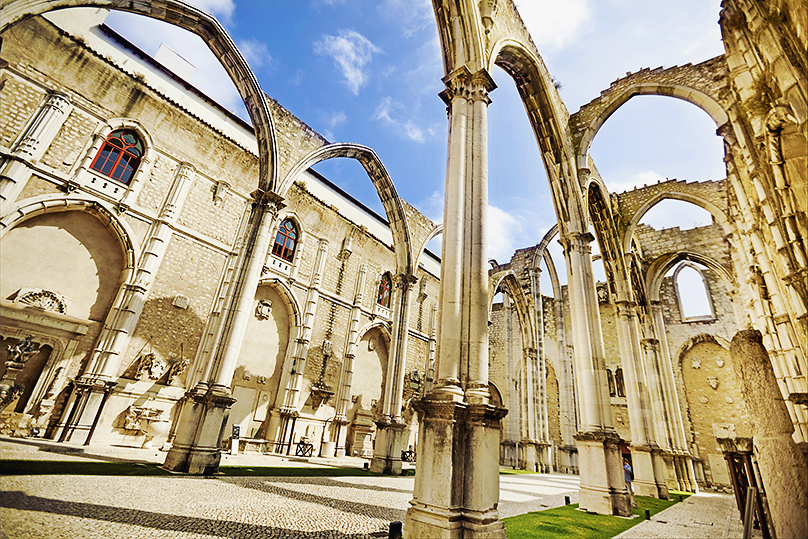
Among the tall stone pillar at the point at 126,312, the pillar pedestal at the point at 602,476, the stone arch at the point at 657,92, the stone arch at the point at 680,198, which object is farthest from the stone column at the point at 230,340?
the stone arch at the point at 680,198

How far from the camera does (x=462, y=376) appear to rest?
168 inches

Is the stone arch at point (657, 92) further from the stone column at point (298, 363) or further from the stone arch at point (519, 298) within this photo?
the stone column at point (298, 363)

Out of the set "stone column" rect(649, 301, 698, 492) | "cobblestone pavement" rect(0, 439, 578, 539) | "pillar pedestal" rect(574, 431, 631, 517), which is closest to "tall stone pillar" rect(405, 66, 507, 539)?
"cobblestone pavement" rect(0, 439, 578, 539)

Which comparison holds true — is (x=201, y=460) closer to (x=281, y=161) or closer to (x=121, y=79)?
(x=281, y=161)

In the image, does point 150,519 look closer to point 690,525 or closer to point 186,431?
point 186,431

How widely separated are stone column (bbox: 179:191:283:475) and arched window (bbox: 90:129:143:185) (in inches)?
226

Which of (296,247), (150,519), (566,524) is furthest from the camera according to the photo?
(296,247)

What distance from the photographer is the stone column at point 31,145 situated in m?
8.94

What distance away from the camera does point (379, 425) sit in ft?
32.9

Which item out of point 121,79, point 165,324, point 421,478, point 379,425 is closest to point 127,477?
point 421,478

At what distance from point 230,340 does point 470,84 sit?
22.0ft

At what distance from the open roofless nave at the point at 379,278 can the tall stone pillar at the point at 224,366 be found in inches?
1.9

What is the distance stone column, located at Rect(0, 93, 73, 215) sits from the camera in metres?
8.94

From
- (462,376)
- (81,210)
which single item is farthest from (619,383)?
(81,210)
